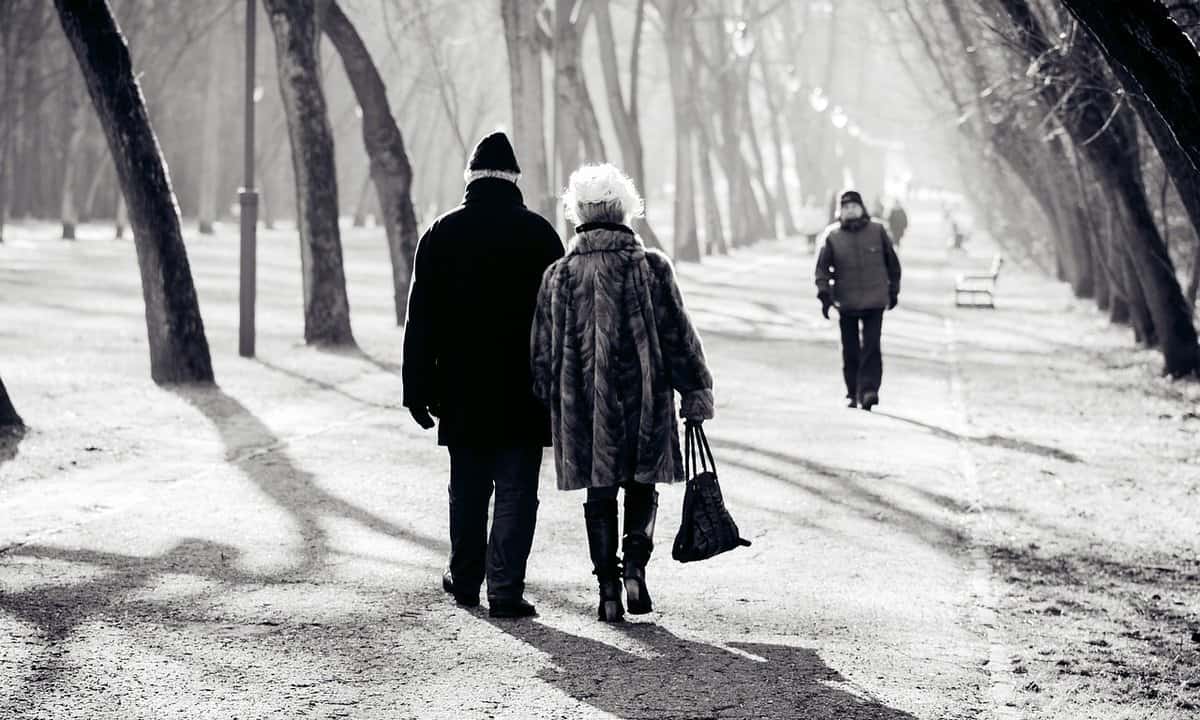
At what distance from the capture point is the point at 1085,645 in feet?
25.3

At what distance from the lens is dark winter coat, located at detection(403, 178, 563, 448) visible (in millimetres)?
7578

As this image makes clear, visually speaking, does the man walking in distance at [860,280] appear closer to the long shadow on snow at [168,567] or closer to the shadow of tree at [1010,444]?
the shadow of tree at [1010,444]

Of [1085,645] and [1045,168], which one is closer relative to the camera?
[1085,645]

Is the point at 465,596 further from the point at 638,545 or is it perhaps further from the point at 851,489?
the point at 851,489

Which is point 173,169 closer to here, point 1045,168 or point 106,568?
point 1045,168

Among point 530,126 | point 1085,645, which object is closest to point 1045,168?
point 530,126

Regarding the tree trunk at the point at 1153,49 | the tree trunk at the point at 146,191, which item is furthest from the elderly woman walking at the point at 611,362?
the tree trunk at the point at 146,191

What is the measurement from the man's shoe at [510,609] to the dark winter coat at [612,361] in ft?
1.68

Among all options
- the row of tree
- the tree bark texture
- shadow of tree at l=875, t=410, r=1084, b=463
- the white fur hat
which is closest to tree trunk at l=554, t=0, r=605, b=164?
the row of tree

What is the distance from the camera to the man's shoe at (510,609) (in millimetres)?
7613

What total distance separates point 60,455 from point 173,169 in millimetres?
51360

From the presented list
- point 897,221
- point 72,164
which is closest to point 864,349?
point 72,164

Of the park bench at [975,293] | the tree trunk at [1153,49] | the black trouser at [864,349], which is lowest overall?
the park bench at [975,293]

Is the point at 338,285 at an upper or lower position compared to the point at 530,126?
lower
